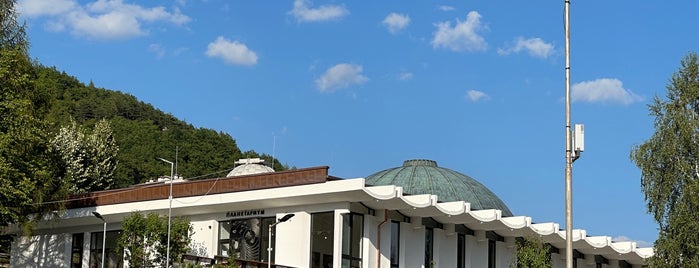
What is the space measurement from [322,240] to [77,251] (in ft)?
60.4

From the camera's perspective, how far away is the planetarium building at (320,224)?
43031 mm

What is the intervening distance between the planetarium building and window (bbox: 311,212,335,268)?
0.04 m

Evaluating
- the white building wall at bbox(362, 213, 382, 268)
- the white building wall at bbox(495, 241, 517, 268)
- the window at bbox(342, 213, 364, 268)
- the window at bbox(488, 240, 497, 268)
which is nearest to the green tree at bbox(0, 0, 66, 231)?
the window at bbox(342, 213, 364, 268)

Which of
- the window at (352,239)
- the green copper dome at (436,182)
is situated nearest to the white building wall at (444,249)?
the green copper dome at (436,182)

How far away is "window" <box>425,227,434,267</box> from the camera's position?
47.5m

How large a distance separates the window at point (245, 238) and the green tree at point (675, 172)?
17270 millimetres

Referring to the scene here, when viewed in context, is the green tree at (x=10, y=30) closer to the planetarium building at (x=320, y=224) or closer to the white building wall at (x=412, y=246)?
the planetarium building at (x=320, y=224)

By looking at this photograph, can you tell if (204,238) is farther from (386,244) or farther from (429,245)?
(429,245)

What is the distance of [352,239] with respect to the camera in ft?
142

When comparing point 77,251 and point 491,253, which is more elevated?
point 491,253

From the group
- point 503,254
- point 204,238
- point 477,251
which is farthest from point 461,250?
point 204,238

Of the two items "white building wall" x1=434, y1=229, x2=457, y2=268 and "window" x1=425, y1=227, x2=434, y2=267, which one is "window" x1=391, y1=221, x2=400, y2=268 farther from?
"white building wall" x1=434, y1=229, x2=457, y2=268

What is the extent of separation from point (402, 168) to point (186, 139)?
42.0 meters

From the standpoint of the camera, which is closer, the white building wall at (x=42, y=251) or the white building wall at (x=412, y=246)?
the white building wall at (x=412, y=246)
